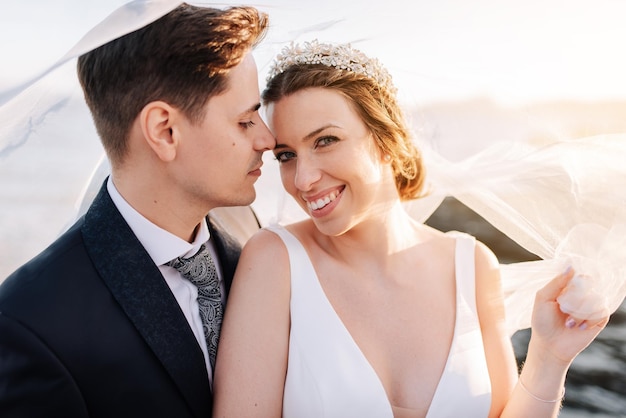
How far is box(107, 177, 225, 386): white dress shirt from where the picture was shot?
7.11 ft

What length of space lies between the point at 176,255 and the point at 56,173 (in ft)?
1.84

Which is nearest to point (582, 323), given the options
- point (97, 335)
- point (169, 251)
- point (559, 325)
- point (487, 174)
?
point (559, 325)

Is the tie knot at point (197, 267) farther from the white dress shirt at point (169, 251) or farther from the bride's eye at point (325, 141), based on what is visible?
the bride's eye at point (325, 141)

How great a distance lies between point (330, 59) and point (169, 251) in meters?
0.90

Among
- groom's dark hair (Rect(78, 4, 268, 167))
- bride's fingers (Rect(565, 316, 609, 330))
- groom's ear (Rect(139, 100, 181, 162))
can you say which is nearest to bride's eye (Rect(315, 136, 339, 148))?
groom's dark hair (Rect(78, 4, 268, 167))

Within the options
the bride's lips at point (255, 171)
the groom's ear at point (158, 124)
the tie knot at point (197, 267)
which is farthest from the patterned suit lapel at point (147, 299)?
the bride's lips at point (255, 171)

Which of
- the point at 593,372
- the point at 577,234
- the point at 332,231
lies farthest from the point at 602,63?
the point at 593,372

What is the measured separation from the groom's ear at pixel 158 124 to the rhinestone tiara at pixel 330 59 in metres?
0.42

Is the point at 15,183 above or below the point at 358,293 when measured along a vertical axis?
above

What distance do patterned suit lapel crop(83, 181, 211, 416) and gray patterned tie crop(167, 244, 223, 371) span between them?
0.48 feet

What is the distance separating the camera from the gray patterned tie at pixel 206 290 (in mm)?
2223

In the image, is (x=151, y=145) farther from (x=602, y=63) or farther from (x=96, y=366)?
(x=602, y=63)

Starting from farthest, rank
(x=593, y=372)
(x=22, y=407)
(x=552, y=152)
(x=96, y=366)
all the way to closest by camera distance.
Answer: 1. (x=593, y=372)
2. (x=552, y=152)
3. (x=96, y=366)
4. (x=22, y=407)

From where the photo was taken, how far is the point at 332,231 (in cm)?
242
